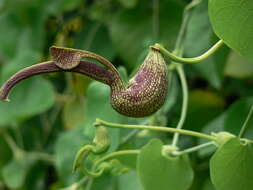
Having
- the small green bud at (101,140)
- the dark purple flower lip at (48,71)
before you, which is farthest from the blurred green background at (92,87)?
the dark purple flower lip at (48,71)

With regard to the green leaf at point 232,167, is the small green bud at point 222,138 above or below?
above

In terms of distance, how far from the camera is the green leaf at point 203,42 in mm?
904

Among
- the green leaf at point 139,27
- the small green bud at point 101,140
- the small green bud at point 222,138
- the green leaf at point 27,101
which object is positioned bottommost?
the small green bud at point 222,138

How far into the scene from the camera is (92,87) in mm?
814

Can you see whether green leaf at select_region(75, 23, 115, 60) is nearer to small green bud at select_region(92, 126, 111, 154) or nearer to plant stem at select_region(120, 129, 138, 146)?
plant stem at select_region(120, 129, 138, 146)

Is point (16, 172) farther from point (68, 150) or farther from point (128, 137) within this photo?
point (128, 137)

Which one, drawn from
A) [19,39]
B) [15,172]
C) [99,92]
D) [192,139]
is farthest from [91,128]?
[19,39]

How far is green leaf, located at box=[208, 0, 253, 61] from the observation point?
0.52 meters

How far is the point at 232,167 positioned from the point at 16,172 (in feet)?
2.18

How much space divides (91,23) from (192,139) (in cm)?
35

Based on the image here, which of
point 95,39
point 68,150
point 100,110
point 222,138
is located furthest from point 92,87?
point 95,39

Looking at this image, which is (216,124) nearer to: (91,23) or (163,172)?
(163,172)

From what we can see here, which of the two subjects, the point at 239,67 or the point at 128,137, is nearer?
the point at 128,137

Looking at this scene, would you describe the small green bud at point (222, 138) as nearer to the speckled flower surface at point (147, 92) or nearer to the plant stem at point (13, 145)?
the speckled flower surface at point (147, 92)
